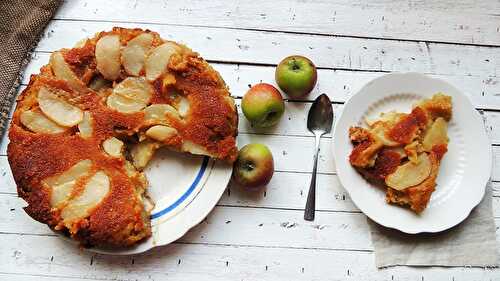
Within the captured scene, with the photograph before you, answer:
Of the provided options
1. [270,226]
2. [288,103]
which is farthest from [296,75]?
[270,226]

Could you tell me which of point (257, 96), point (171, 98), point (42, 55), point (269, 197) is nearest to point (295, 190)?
point (269, 197)

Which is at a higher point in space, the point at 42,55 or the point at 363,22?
the point at 363,22

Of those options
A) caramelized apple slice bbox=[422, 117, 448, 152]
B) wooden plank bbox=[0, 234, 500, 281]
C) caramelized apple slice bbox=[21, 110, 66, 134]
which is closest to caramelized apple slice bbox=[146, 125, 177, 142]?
caramelized apple slice bbox=[21, 110, 66, 134]

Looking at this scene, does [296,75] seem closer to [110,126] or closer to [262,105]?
[262,105]

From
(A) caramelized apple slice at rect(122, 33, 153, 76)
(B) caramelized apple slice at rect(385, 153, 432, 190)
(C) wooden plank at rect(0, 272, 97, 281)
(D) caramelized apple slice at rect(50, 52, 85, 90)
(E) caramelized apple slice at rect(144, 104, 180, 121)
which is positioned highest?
(B) caramelized apple slice at rect(385, 153, 432, 190)

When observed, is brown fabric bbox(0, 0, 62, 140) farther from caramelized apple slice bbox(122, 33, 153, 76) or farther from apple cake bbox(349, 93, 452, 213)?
apple cake bbox(349, 93, 452, 213)

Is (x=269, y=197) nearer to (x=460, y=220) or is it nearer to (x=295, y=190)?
(x=295, y=190)
